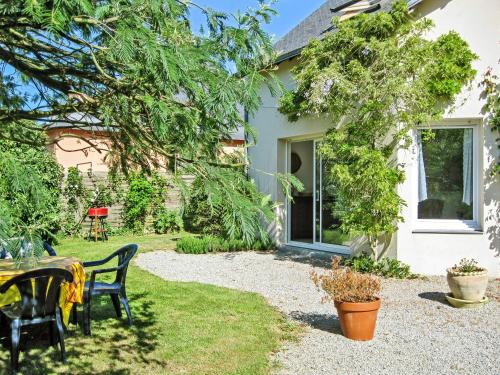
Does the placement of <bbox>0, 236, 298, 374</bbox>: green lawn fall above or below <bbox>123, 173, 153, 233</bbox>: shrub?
below

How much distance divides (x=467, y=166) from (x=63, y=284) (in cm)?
741

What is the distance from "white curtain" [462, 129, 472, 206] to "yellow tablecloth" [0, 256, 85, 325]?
23.1ft

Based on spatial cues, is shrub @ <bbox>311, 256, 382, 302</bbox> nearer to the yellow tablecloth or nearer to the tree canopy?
the yellow tablecloth

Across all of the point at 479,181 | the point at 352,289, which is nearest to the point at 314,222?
the point at 479,181

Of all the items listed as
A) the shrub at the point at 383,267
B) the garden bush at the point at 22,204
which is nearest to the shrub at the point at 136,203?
the shrub at the point at 383,267

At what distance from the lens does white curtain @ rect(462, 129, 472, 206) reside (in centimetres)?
891

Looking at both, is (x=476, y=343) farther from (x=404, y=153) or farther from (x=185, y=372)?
(x=404, y=153)

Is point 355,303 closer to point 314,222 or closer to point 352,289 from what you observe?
point 352,289

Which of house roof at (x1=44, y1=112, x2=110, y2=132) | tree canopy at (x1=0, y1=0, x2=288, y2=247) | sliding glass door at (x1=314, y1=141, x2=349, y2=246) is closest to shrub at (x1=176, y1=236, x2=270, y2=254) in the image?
sliding glass door at (x1=314, y1=141, x2=349, y2=246)

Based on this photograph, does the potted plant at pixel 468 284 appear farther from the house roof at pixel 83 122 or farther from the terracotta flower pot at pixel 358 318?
the house roof at pixel 83 122

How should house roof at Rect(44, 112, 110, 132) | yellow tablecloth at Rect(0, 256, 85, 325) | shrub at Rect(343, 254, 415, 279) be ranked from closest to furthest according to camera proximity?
house roof at Rect(44, 112, 110, 132) → yellow tablecloth at Rect(0, 256, 85, 325) → shrub at Rect(343, 254, 415, 279)

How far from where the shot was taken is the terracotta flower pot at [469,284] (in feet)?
21.8

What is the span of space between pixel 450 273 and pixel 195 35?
5695mm

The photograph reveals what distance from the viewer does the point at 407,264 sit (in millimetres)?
8875
